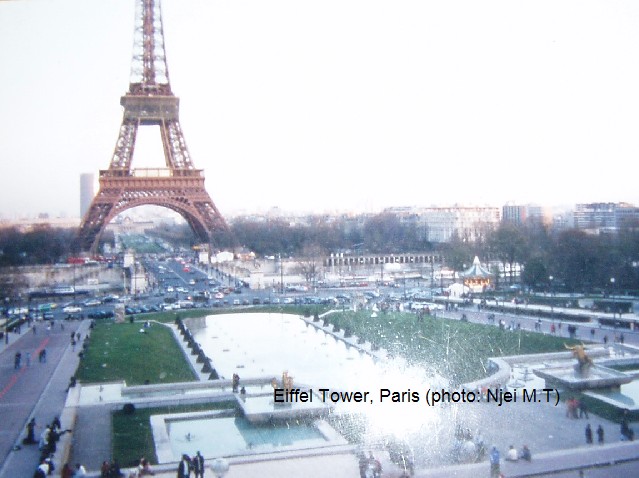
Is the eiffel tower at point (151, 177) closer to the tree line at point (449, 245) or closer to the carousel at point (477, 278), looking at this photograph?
the tree line at point (449, 245)

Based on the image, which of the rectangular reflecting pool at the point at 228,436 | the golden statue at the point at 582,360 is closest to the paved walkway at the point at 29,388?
the rectangular reflecting pool at the point at 228,436

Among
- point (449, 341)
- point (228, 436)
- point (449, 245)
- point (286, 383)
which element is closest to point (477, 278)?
point (449, 245)

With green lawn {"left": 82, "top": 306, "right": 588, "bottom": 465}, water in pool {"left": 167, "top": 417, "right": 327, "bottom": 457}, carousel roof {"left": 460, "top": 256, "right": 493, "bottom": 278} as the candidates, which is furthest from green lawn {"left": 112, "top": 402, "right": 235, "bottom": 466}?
carousel roof {"left": 460, "top": 256, "right": 493, "bottom": 278}

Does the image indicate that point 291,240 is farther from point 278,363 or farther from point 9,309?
point 278,363

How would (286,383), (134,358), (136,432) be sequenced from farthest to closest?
1. (134,358)
2. (286,383)
3. (136,432)

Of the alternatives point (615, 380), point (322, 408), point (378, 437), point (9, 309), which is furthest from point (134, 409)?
point (9, 309)

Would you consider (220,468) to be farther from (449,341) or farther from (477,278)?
(477,278)
